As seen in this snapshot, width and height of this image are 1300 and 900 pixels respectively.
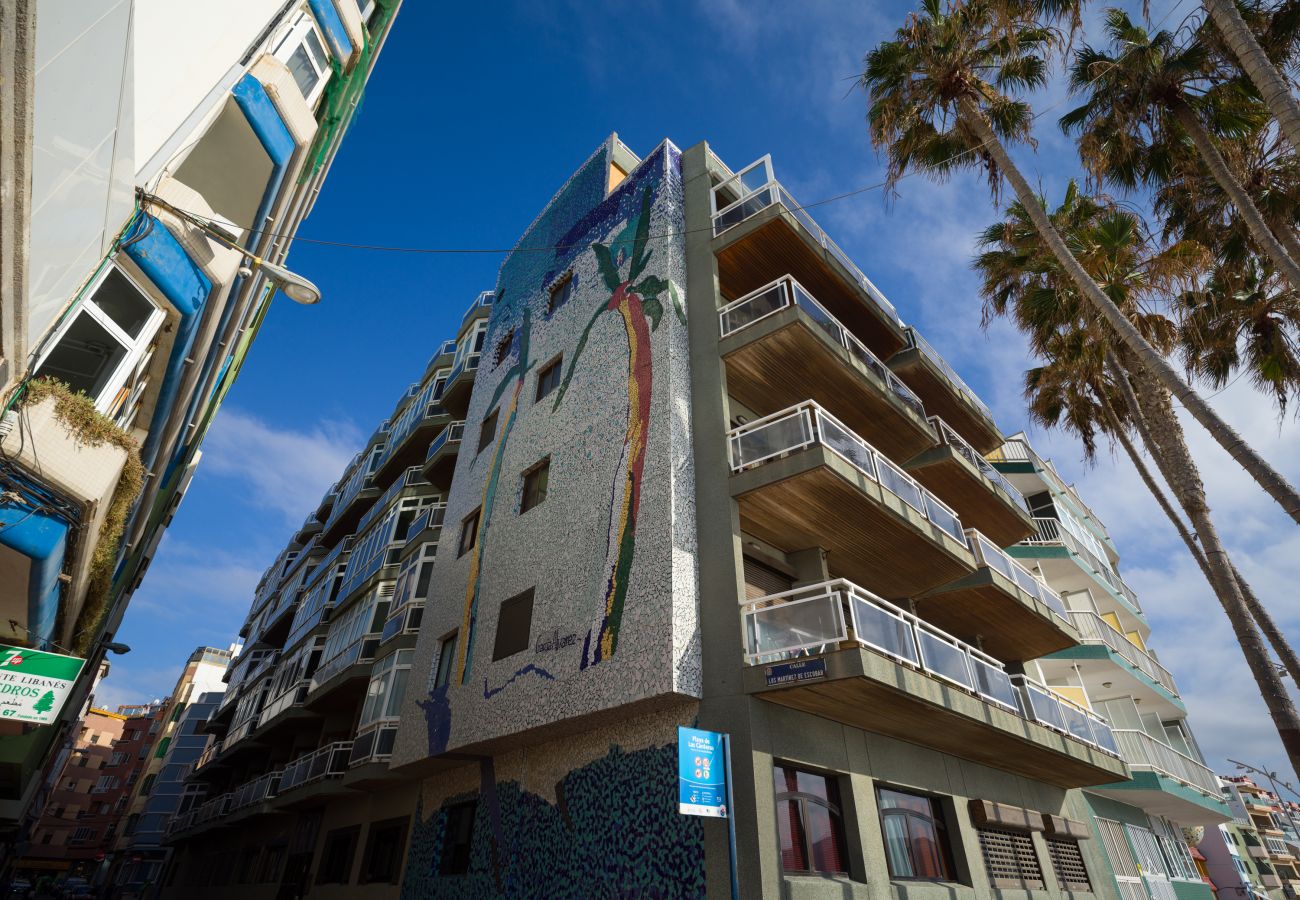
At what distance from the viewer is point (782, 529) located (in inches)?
525

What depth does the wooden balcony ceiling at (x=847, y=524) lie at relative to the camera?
1195 cm

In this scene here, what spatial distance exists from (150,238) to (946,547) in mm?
14123

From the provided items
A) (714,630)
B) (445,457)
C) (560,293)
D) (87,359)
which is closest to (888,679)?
(714,630)

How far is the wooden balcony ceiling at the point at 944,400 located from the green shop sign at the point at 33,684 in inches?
730

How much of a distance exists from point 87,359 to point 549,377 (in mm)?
10913

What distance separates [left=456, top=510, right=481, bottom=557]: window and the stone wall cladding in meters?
0.25

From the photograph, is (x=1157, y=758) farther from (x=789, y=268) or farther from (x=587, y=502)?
(x=587, y=502)

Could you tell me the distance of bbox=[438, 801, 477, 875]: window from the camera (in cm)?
1376

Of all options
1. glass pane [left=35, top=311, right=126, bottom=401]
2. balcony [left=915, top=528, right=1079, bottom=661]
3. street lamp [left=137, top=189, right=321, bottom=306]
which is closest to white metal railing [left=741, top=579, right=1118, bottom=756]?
balcony [left=915, top=528, right=1079, bottom=661]

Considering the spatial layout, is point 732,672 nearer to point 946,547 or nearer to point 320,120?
point 946,547

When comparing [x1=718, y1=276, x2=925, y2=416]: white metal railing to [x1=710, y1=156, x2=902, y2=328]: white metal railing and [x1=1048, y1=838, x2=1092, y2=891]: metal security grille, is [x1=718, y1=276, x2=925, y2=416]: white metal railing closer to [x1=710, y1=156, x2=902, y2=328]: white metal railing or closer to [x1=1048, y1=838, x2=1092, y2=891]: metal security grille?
[x1=710, y1=156, x2=902, y2=328]: white metal railing

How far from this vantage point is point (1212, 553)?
1423 centimetres

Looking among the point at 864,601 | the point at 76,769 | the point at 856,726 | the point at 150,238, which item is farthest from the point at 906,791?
the point at 76,769


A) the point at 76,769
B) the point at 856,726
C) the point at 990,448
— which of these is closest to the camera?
the point at 856,726
